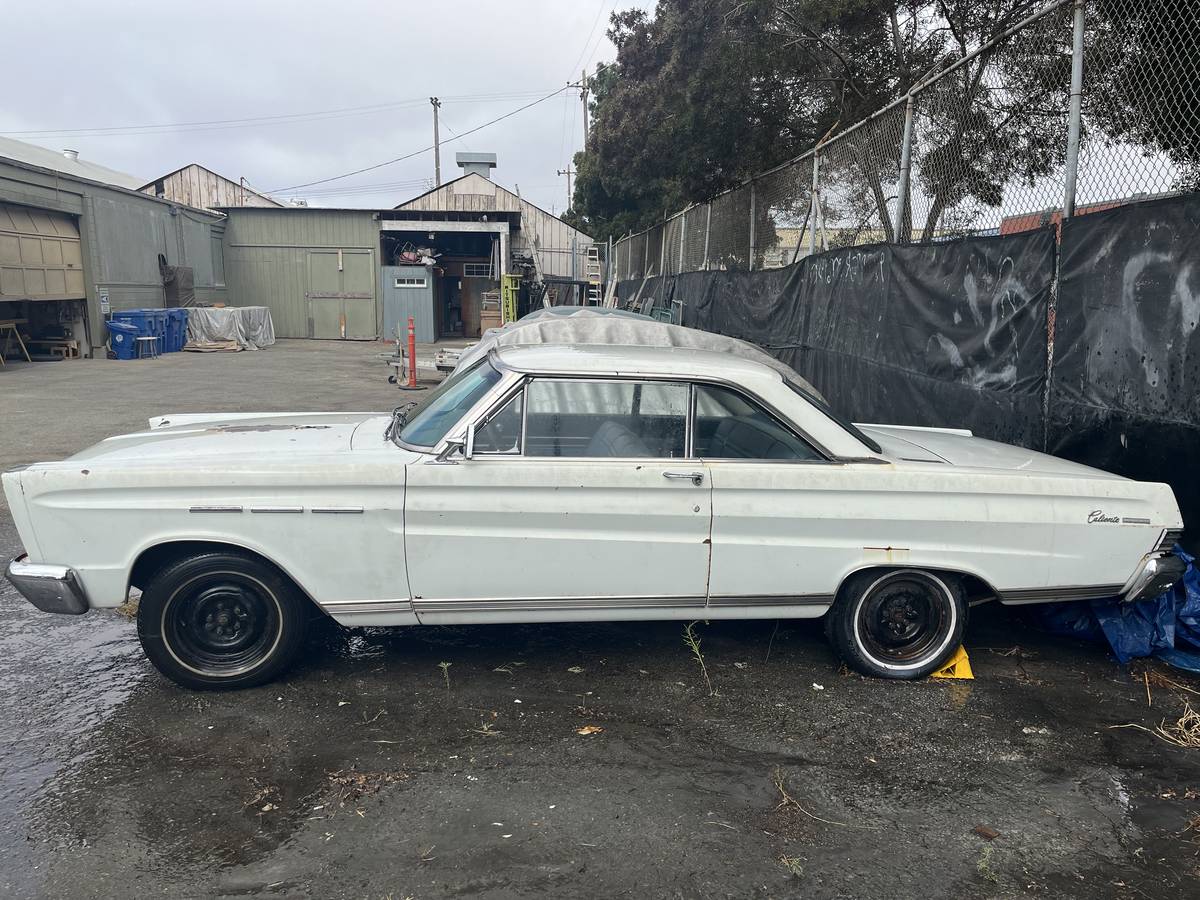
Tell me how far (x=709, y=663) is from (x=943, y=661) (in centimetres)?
111

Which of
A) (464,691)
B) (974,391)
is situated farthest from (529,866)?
(974,391)

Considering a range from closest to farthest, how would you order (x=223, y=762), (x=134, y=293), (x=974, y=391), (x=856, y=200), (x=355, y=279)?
(x=223, y=762)
(x=974, y=391)
(x=856, y=200)
(x=134, y=293)
(x=355, y=279)

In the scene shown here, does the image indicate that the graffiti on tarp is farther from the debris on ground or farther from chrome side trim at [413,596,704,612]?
chrome side trim at [413,596,704,612]

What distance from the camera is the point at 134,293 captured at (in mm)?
23125

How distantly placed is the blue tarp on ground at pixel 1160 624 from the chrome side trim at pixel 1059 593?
359 mm

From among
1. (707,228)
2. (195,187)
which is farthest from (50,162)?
(707,228)

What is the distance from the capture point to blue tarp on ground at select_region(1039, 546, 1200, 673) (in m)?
4.25

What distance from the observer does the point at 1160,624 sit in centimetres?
427

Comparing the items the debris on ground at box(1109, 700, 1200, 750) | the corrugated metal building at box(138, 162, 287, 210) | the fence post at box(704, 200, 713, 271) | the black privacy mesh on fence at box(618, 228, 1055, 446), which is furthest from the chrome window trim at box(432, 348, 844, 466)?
the corrugated metal building at box(138, 162, 287, 210)

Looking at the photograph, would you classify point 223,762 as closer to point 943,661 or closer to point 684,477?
point 684,477

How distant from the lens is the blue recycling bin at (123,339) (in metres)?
20.9

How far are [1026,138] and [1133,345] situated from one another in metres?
2.31

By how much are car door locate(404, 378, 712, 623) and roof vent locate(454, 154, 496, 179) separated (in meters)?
39.7

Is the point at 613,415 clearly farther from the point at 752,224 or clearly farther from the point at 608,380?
the point at 752,224
